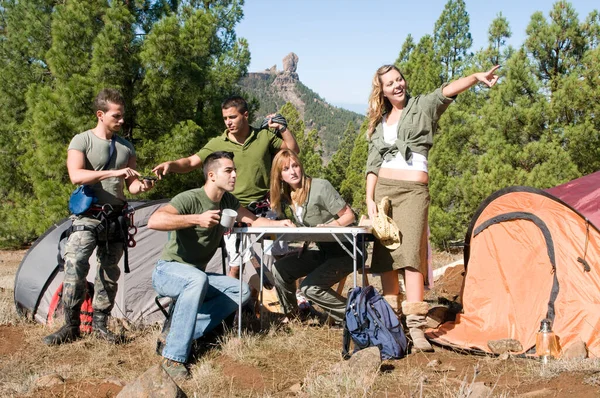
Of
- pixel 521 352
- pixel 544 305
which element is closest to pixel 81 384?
pixel 521 352

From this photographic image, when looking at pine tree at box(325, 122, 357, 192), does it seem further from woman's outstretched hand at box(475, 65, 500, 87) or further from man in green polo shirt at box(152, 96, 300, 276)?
woman's outstretched hand at box(475, 65, 500, 87)

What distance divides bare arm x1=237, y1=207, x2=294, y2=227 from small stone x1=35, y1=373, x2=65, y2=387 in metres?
1.67

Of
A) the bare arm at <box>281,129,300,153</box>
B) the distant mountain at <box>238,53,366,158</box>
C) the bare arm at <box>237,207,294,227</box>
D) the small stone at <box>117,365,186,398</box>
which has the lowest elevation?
the small stone at <box>117,365,186,398</box>

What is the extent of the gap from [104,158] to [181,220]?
44.0 inches

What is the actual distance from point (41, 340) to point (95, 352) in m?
0.74

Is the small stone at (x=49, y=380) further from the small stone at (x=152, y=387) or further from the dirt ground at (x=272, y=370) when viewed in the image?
the small stone at (x=152, y=387)

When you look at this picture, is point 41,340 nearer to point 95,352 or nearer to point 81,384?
point 95,352

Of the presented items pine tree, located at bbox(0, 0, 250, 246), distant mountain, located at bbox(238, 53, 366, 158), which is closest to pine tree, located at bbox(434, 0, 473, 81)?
pine tree, located at bbox(0, 0, 250, 246)

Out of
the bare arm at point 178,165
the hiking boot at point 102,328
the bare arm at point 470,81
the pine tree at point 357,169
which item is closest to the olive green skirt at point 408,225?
the bare arm at point 470,81

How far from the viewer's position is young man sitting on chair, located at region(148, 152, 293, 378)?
3955 millimetres

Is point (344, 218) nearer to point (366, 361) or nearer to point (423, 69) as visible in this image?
point (366, 361)

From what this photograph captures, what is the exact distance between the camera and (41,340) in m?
4.94

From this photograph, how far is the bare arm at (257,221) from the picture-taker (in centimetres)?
444

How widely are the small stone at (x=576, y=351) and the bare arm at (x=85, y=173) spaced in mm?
3228
